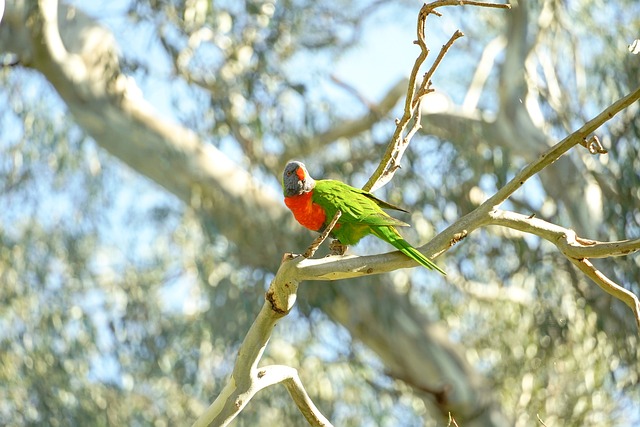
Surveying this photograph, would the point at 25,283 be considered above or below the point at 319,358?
below

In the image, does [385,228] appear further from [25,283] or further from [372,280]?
[25,283]

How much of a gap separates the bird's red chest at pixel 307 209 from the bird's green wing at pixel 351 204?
0.02m

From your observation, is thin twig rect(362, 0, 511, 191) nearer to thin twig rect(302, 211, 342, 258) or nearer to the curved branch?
the curved branch

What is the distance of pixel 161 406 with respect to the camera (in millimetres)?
7324

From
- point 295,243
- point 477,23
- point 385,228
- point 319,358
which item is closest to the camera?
point 385,228

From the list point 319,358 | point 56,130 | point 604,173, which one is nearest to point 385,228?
point 604,173

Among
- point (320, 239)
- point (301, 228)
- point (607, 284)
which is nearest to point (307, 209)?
point (320, 239)

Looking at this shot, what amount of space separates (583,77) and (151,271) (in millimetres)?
3751

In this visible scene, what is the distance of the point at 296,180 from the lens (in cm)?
249

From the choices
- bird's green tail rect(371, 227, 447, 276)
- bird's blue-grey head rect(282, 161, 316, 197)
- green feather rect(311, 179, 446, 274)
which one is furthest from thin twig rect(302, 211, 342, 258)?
bird's blue-grey head rect(282, 161, 316, 197)

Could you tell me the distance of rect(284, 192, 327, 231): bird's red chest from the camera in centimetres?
252

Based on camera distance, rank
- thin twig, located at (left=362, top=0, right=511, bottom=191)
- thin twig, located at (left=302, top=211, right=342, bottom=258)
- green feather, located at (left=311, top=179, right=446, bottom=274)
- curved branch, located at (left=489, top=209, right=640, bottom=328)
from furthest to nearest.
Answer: green feather, located at (left=311, top=179, right=446, bottom=274)
thin twig, located at (left=362, top=0, right=511, bottom=191)
curved branch, located at (left=489, top=209, right=640, bottom=328)
thin twig, located at (left=302, top=211, right=342, bottom=258)

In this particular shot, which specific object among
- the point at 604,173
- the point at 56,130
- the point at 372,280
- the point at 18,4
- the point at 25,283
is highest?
the point at 604,173

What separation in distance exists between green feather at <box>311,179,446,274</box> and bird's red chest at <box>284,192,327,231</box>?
0.04ft
